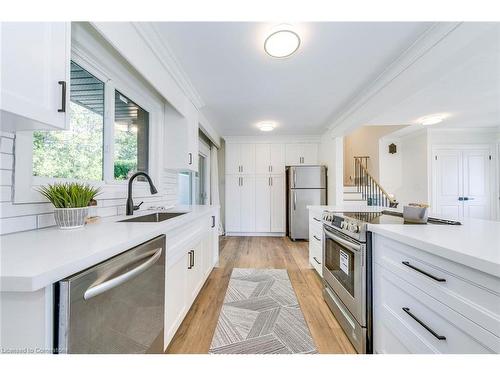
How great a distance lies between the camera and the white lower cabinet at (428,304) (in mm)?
712

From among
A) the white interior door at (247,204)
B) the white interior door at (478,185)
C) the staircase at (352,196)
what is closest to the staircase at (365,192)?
the staircase at (352,196)

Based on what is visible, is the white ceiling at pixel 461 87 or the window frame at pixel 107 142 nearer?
the window frame at pixel 107 142

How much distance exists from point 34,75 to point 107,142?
1.01m

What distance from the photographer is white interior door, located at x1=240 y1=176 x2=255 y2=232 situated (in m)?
5.16

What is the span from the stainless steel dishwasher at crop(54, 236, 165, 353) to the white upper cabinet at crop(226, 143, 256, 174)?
414cm

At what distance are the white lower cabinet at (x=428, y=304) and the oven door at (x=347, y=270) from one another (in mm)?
83

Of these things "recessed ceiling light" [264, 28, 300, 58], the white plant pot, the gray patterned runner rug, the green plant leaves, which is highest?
"recessed ceiling light" [264, 28, 300, 58]

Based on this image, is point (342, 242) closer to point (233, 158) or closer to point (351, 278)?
point (351, 278)

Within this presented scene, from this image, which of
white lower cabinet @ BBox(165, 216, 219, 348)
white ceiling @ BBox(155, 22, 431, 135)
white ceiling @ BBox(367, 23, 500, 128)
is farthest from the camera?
white ceiling @ BBox(155, 22, 431, 135)

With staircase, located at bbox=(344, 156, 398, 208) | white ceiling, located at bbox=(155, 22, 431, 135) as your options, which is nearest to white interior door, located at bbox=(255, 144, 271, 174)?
white ceiling, located at bbox=(155, 22, 431, 135)

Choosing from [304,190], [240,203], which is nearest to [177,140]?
[240,203]

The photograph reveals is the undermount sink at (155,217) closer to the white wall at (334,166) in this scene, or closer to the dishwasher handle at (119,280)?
the dishwasher handle at (119,280)

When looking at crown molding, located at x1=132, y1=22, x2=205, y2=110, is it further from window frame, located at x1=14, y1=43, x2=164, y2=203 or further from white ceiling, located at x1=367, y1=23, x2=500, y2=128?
white ceiling, located at x1=367, y1=23, x2=500, y2=128

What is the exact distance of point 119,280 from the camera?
789 mm
